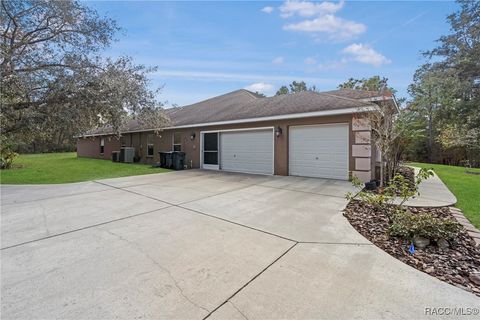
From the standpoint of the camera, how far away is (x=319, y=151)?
8930 mm

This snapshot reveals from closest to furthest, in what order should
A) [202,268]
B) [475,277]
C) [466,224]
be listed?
[475,277]
[202,268]
[466,224]

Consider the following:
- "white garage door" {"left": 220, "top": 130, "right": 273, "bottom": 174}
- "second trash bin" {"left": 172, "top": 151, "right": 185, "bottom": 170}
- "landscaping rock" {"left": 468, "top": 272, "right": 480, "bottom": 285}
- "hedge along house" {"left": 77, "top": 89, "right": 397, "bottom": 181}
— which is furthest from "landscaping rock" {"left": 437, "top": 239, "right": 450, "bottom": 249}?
"second trash bin" {"left": 172, "top": 151, "right": 185, "bottom": 170}

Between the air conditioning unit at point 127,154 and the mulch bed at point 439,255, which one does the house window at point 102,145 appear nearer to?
the air conditioning unit at point 127,154

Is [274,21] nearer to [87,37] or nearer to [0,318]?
[87,37]

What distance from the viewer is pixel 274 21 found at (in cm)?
1015

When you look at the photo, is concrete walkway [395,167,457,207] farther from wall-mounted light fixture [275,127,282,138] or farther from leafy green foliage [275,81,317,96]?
leafy green foliage [275,81,317,96]

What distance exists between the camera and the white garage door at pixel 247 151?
10.5m

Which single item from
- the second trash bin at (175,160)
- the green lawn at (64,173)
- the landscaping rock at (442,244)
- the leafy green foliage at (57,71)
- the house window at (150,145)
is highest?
the leafy green foliage at (57,71)

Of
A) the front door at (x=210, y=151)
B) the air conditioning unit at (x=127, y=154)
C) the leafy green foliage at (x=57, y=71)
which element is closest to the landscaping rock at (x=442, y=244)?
the leafy green foliage at (x=57, y=71)

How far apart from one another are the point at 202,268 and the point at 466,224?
4.50 metres

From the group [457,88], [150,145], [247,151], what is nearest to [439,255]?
[247,151]

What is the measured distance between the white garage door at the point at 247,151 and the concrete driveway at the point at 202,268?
556cm

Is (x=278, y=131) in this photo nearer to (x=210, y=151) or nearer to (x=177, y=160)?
(x=210, y=151)

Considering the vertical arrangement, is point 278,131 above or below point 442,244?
above
